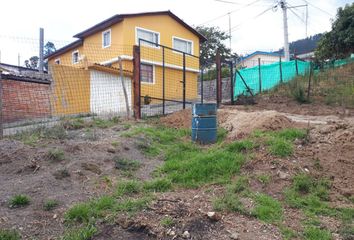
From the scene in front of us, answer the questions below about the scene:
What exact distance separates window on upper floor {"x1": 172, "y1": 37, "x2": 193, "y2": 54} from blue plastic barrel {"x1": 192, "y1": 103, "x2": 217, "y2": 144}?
1402 cm

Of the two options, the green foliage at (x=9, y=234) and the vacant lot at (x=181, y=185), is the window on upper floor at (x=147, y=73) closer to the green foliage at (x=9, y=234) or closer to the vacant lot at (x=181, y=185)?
the vacant lot at (x=181, y=185)

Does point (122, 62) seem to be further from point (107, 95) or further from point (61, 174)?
point (61, 174)

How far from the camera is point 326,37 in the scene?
20453 millimetres

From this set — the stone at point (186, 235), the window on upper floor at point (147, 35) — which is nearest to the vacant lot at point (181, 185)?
the stone at point (186, 235)

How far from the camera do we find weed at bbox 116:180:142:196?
14.8ft

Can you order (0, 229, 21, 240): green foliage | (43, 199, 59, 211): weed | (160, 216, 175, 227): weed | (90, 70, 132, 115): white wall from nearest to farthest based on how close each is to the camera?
(0, 229, 21, 240): green foliage
(160, 216, 175, 227): weed
(43, 199, 59, 211): weed
(90, 70, 132, 115): white wall

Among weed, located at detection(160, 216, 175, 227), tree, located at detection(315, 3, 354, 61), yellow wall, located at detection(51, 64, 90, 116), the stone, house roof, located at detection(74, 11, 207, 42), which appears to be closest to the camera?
the stone

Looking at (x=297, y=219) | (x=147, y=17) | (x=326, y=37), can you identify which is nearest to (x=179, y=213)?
(x=297, y=219)

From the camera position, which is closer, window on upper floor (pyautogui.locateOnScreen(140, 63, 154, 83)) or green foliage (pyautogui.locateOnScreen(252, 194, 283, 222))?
green foliage (pyautogui.locateOnScreen(252, 194, 283, 222))

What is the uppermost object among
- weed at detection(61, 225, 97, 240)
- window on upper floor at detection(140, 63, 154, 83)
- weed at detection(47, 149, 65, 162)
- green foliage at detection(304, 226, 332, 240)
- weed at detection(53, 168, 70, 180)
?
window on upper floor at detection(140, 63, 154, 83)

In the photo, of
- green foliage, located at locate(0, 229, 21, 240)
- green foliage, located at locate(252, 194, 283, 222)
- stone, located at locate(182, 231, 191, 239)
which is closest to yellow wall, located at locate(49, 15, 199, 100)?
green foliage, located at locate(252, 194, 283, 222)

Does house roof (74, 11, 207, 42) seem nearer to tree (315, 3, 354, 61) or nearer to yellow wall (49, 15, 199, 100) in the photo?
yellow wall (49, 15, 199, 100)

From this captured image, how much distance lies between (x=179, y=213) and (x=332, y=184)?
240 centimetres

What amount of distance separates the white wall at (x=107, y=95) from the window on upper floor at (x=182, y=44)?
689 centimetres
